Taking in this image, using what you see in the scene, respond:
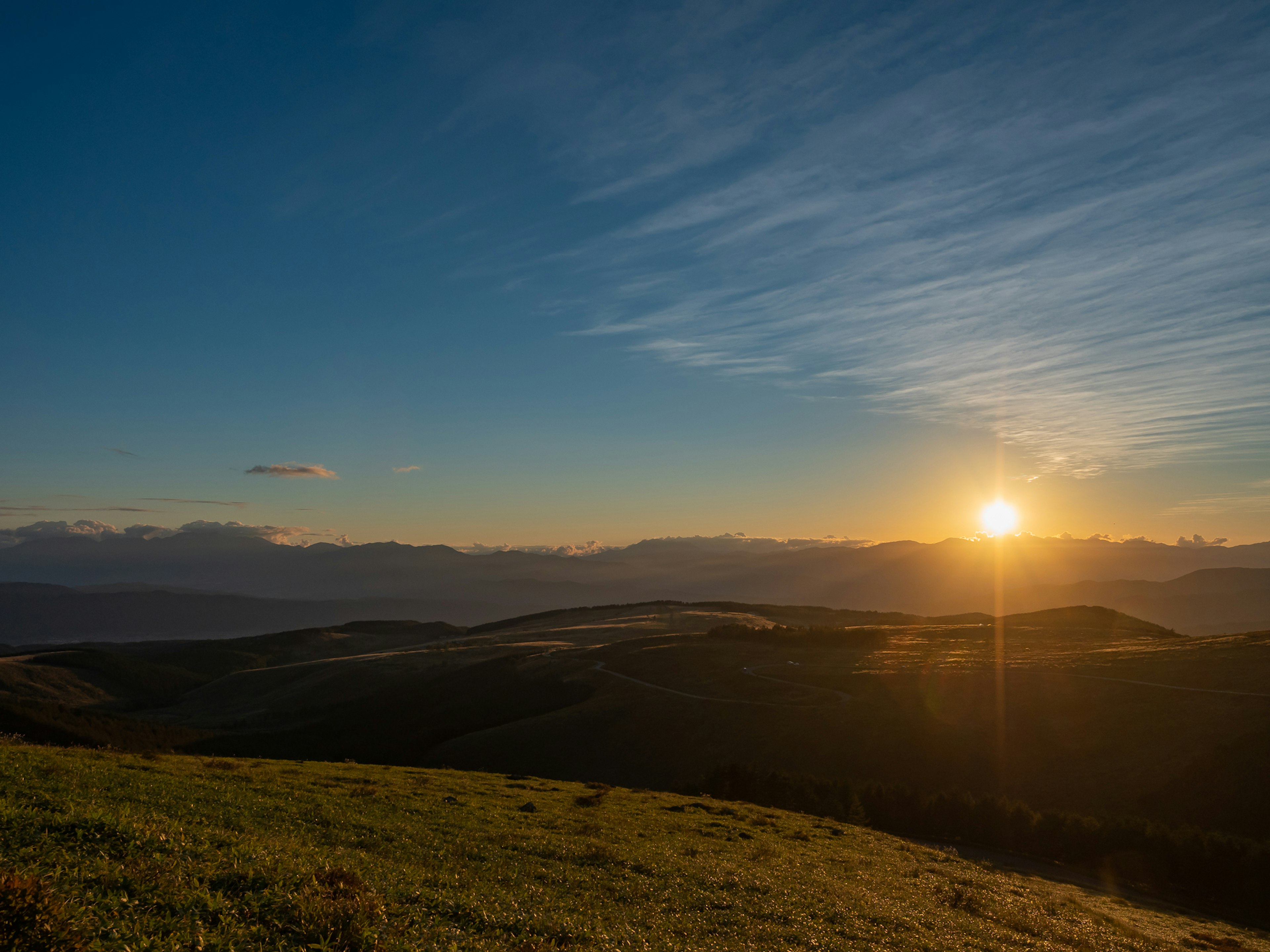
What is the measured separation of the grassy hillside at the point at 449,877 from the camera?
36.6 ft

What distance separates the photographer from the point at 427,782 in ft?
147

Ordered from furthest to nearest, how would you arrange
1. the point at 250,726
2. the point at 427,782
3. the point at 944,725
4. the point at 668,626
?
the point at 668,626 < the point at 250,726 < the point at 944,725 < the point at 427,782

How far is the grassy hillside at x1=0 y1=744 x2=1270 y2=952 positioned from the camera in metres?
11.1

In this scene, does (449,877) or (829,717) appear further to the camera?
(829,717)

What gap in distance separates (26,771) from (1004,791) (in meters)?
76.2

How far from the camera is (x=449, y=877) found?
18.9 m

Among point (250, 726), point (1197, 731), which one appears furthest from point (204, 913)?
point (250, 726)

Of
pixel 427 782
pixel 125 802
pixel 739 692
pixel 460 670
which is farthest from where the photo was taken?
pixel 460 670

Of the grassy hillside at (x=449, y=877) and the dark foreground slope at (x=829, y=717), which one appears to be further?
the dark foreground slope at (x=829, y=717)

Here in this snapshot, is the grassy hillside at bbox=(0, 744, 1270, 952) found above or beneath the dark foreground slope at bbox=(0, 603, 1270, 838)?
above

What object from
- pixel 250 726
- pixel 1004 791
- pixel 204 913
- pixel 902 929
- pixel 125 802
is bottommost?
pixel 250 726

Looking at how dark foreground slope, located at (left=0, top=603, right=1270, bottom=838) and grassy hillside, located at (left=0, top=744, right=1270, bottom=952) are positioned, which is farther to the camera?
dark foreground slope, located at (left=0, top=603, right=1270, bottom=838)

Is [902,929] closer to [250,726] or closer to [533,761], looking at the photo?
[533,761]

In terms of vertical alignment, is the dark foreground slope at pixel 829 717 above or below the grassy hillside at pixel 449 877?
below
